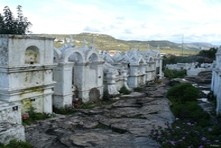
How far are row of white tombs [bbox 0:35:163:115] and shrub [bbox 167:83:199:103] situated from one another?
3467 millimetres

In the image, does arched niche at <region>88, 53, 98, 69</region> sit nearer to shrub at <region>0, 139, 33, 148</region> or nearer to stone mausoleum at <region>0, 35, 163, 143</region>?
stone mausoleum at <region>0, 35, 163, 143</region>

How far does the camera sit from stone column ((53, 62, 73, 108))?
12148mm

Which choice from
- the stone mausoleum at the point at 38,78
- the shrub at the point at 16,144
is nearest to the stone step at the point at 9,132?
the stone mausoleum at the point at 38,78

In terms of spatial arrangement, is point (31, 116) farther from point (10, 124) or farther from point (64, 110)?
point (10, 124)

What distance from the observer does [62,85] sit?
1216 cm

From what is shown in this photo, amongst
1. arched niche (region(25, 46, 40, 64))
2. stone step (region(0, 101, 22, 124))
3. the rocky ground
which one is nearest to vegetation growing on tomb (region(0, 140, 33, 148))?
the rocky ground

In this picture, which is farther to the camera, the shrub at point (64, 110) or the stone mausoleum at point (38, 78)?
the shrub at point (64, 110)

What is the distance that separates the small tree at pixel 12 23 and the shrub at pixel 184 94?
874cm

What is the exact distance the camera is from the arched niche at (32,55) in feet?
33.9

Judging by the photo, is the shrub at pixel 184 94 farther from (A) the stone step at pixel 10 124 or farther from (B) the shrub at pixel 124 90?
(A) the stone step at pixel 10 124

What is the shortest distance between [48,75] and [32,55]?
1.08 metres

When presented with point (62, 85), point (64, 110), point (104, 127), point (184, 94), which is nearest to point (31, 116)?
point (64, 110)

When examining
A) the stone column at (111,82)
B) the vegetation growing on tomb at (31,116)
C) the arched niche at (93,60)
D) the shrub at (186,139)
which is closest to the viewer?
the shrub at (186,139)

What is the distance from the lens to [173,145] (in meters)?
6.22
